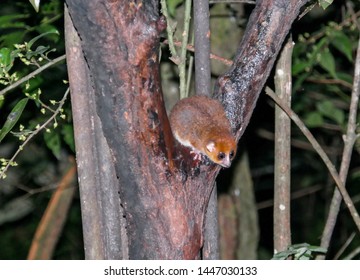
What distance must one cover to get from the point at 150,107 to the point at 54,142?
1832 millimetres

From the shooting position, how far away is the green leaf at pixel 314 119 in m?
4.75

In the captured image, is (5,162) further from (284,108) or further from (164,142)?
(284,108)

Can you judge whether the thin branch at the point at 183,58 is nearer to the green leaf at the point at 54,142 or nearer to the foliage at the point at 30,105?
the foliage at the point at 30,105

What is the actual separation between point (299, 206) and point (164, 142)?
6.39 meters

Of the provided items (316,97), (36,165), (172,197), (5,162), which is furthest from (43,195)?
(172,197)

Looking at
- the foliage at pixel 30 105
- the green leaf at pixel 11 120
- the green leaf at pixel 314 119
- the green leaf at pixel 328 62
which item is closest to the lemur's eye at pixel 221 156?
the foliage at pixel 30 105

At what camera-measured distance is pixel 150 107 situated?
6.54 ft

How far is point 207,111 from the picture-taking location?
2424mm

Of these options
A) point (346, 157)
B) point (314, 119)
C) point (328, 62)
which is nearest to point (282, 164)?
Answer: point (346, 157)

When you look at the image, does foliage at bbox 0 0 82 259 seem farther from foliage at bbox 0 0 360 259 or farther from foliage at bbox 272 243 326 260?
foliage at bbox 272 243 326 260

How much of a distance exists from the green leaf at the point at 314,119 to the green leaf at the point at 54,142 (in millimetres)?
1884

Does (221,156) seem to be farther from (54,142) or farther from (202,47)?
(54,142)

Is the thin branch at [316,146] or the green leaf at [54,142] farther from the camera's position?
the green leaf at [54,142]

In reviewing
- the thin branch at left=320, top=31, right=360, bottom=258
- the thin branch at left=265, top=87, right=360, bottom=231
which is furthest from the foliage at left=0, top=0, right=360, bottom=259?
the thin branch at left=265, top=87, right=360, bottom=231
